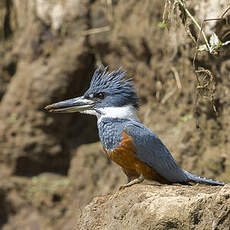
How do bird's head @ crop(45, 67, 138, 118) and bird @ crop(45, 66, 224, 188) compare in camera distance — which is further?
bird's head @ crop(45, 67, 138, 118)

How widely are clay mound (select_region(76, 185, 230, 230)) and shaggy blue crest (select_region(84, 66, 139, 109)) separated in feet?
3.38

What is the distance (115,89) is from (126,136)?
64cm

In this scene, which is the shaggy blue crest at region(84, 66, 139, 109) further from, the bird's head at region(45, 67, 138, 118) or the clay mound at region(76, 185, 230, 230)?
the clay mound at region(76, 185, 230, 230)

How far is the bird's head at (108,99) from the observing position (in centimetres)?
476

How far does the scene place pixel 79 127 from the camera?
28.6 feet

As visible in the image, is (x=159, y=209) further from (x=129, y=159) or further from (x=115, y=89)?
(x=115, y=89)

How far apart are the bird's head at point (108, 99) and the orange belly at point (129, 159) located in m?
0.46

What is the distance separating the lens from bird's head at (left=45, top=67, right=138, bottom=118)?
476 centimetres

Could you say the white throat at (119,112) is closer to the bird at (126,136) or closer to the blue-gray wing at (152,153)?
the bird at (126,136)

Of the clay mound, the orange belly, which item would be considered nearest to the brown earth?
the orange belly

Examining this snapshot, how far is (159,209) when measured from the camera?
10.6 feet

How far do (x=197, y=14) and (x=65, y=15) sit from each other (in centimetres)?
288

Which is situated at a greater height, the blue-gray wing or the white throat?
the white throat

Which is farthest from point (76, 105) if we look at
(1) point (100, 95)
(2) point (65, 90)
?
(2) point (65, 90)
